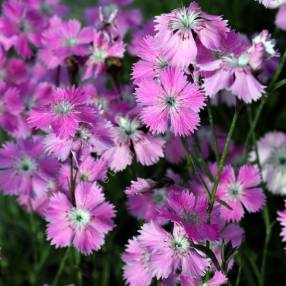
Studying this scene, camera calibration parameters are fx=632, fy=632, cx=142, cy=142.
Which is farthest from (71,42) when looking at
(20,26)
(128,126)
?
(128,126)

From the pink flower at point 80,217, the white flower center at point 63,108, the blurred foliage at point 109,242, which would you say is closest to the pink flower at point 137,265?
the pink flower at point 80,217

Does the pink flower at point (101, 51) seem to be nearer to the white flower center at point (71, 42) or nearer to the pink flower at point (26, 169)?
the white flower center at point (71, 42)

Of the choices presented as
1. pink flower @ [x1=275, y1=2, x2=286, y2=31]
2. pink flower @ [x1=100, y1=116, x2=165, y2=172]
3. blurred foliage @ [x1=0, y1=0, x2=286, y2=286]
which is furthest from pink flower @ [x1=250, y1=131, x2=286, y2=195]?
pink flower @ [x1=100, y1=116, x2=165, y2=172]

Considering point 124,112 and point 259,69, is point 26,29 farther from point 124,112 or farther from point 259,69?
point 259,69

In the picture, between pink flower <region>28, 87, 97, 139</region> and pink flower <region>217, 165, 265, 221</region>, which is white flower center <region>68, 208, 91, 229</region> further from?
pink flower <region>217, 165, 265, 221</region>

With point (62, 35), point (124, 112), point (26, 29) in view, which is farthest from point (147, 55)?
point (26, 29)

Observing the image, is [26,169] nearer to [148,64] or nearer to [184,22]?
[148,64]
